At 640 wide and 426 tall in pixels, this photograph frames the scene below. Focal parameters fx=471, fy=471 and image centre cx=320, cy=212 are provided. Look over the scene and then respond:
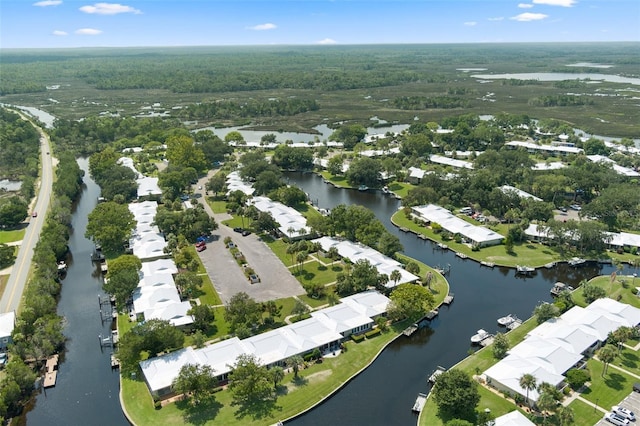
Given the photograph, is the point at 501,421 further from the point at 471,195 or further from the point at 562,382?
the point at 471,195

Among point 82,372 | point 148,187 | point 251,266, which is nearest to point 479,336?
→ point 251,266

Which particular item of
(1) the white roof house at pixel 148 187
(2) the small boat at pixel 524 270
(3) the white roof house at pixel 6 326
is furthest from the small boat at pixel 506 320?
(1) the white roof house at pixel 148 187

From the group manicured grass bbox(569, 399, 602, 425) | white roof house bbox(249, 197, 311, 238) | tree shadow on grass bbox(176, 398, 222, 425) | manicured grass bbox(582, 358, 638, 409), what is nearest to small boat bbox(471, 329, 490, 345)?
manicured grass bbox(582, 358, 638, 409)

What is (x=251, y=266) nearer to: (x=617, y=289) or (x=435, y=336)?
(x=435, y=336)

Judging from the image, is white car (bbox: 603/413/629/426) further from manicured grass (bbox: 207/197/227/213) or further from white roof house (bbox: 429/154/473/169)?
white roof house (bbox: 429/154/473/169)

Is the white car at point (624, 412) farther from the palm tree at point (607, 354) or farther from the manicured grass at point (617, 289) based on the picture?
the manicured grass at point (617, 289)

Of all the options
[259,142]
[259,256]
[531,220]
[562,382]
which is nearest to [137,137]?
[259,142]
